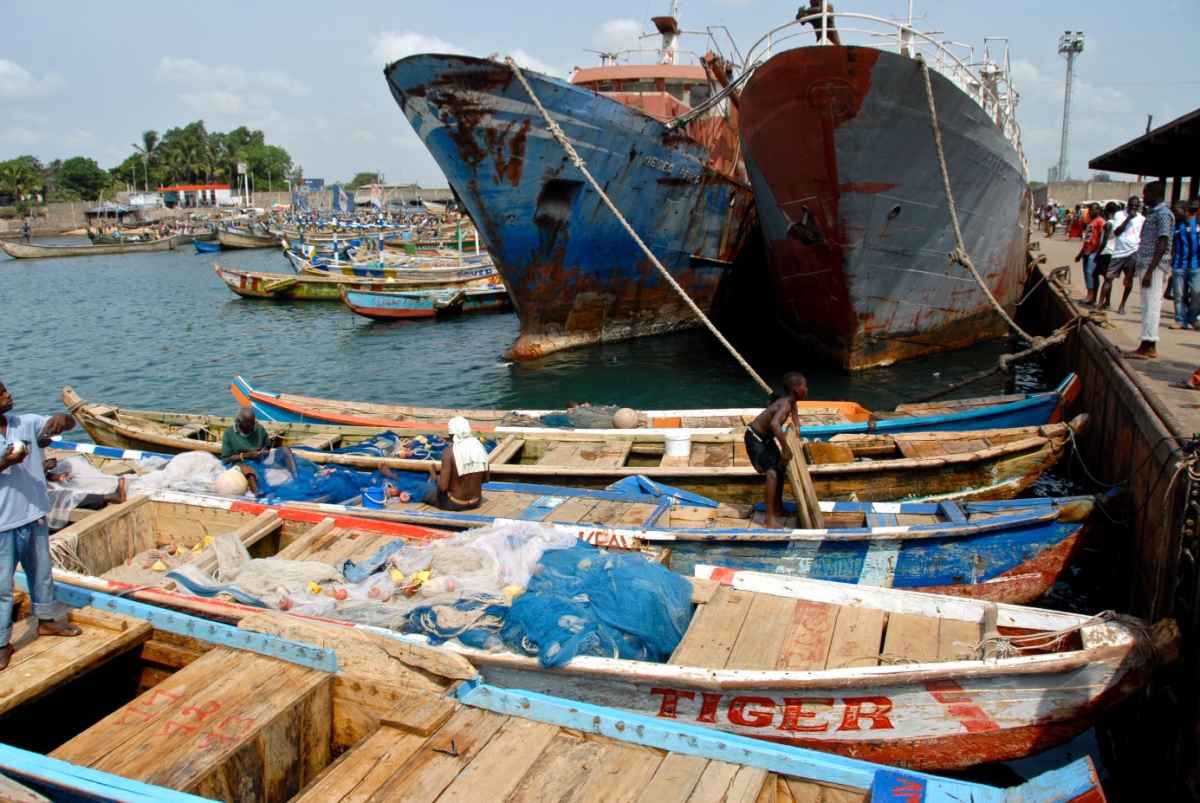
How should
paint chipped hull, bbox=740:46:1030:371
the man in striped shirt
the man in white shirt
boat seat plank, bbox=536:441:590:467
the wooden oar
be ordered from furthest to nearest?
paint chipped hull, bbox=740:46:1030:371 → the man in white shirt → the man in striped shirt → boat seat plank, bbox=536:441:590:467 → the wooden oar

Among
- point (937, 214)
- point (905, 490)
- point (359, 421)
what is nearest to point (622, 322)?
point (937, 214)

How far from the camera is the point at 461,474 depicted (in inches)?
283

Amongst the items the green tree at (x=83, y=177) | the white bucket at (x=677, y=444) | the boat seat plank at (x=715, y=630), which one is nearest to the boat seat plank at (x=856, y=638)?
the boat seat plank at (x=715, y=630)

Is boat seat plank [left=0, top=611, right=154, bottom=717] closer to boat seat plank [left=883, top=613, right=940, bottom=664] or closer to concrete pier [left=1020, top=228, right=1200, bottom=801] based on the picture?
boat seat plank [left=883, top=613, right=940, bottom=664]

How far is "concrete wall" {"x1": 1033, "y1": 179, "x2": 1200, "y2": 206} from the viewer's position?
49.5 metres

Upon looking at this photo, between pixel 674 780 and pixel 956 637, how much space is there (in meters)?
2.36

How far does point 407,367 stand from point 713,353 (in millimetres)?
7766

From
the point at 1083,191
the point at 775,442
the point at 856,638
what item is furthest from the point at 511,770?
the point at 1083,191

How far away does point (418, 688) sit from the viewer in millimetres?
4496

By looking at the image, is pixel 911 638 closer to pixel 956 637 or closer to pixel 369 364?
pixel 956 637

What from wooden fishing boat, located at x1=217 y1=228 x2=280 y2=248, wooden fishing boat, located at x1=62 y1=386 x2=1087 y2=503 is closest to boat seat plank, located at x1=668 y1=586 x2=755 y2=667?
wooden fishing boat, located at x1=62 y1=386 x2=1087 y2=503

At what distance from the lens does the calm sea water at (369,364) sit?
15969 millimetres

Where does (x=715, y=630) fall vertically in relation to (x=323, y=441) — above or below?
below

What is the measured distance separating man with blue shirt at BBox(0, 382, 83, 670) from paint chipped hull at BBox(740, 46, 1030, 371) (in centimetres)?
1172
